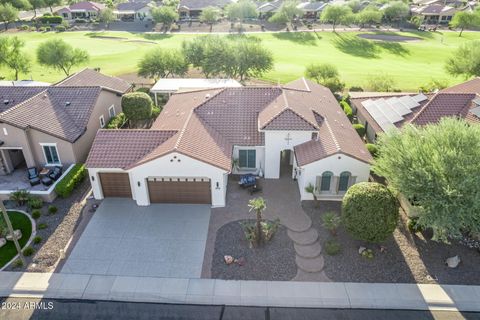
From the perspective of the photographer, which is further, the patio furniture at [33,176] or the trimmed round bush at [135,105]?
the trimmed round bush at [135,105]

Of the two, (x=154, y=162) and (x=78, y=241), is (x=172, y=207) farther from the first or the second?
(x=78, y=241)

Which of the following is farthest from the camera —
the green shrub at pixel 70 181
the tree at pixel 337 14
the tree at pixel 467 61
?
the tree at pixel 337 14

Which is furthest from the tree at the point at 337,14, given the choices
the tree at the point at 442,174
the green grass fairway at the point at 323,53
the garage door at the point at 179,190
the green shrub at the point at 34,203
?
the green shrub at the point at 34,203

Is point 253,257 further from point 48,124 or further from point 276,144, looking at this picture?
point 48,124

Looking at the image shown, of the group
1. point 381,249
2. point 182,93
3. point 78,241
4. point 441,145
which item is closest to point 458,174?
point 441,145

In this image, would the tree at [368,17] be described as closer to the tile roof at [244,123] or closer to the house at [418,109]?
the house at [418,109]

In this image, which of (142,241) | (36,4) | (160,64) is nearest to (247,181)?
(142,241)

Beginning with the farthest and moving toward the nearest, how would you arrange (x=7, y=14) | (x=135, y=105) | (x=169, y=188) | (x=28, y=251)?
(x=7, y=14) < (x=135, y=105) < (x=169, y=188) < (x=28, y=251)
